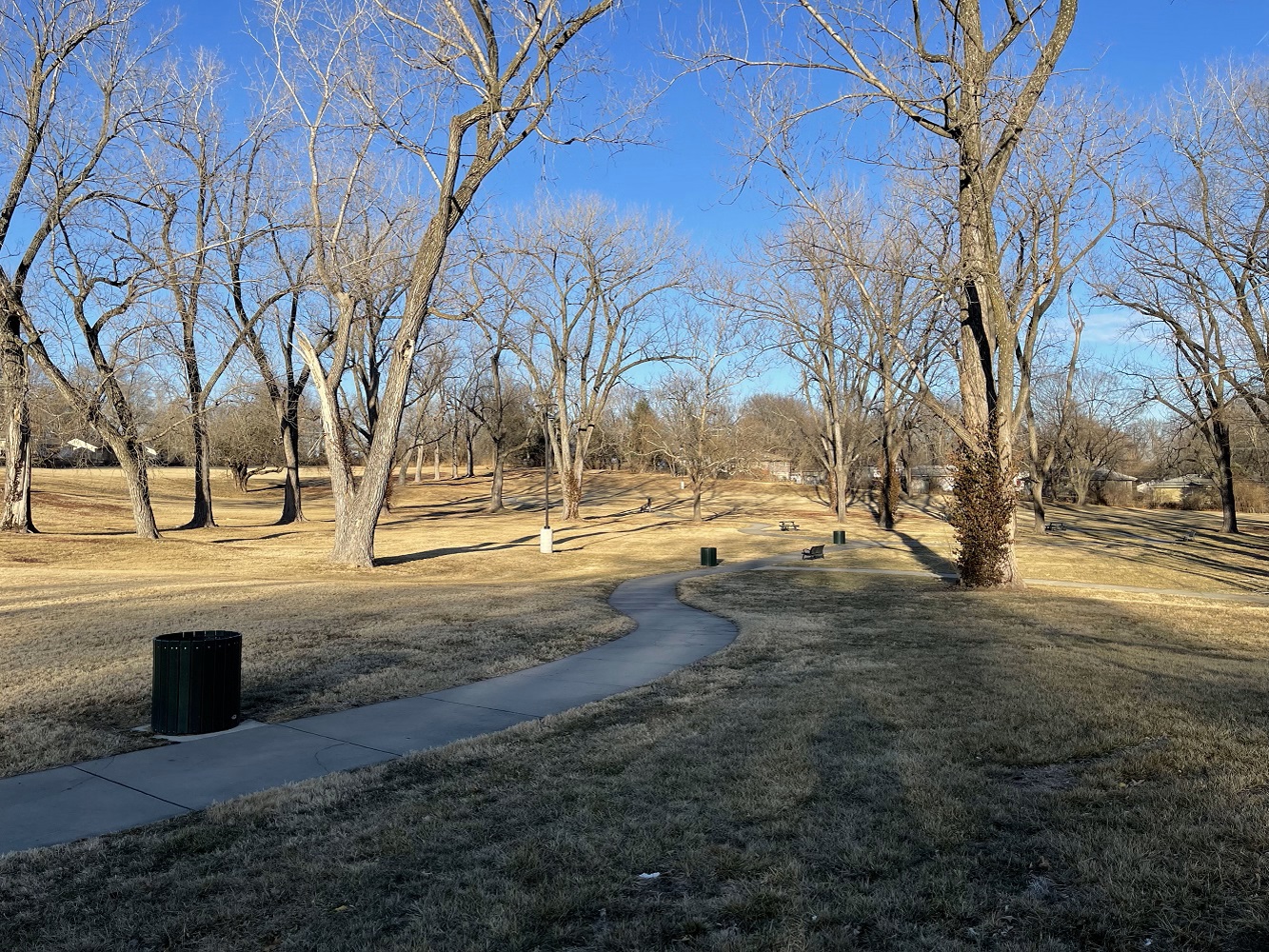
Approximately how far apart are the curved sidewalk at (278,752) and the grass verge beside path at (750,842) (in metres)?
0.41

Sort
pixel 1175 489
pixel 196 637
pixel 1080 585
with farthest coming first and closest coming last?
pixel 1175 489 < pixel 1080 585 < pixel 196 637

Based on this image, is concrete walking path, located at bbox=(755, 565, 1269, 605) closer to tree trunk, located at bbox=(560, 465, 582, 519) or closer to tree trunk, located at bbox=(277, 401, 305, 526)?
tree trunk, located at bbox=(560, 465, 582, 519)

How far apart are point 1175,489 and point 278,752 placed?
80970 millimetres

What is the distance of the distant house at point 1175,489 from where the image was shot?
63.6 metres

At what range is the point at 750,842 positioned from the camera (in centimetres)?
447

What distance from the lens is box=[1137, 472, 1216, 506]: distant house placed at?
209 feet

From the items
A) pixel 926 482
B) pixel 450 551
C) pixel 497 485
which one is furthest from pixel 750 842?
pixel 926 482

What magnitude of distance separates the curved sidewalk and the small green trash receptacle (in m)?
0.20

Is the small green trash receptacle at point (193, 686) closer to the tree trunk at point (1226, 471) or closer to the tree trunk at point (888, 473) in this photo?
the tree trunk at point (888, 473)

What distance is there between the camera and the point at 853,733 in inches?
253

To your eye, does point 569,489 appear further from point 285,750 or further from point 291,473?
point 285,750

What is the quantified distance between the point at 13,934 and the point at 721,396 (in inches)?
1764

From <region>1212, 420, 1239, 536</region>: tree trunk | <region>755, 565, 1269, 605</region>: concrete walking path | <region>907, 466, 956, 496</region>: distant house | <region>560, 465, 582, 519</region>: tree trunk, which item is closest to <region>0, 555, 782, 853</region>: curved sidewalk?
<region>755, 565, 1269, 605</region>: concrete walking path

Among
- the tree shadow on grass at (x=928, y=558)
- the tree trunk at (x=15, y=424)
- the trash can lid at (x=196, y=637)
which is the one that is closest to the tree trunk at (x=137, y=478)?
the tree trunk at (x=15, y=424)
